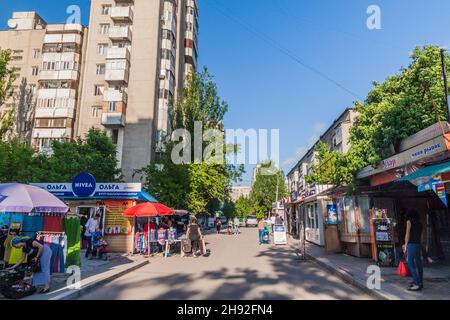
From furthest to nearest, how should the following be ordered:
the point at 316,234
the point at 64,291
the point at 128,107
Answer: the point at 128,107, the point at 316,234, the point at 64,291

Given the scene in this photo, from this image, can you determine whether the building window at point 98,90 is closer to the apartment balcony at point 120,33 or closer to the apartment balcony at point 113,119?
the apartment balcony at point 113,119

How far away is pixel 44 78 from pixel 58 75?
6.01 ft

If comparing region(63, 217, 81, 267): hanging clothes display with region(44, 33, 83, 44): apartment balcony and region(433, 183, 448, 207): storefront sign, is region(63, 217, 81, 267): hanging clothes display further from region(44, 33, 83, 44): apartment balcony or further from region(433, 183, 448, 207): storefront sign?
region(44, 33, 83, 44): apartment balcony

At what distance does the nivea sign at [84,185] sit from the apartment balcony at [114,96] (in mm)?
27823

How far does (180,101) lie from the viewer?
97.0 ft

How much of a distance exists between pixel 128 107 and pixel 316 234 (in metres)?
26.3

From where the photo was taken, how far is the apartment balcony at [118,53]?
121 ft

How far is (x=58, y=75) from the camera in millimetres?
39938

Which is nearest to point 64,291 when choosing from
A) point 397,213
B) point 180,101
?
point 397,213

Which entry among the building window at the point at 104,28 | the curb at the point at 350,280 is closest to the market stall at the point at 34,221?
the curb at the point at 350,280

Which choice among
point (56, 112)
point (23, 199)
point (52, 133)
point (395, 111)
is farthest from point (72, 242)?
point (56, 112)

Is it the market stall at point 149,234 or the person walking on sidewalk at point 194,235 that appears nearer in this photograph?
the market stall at point 149,234

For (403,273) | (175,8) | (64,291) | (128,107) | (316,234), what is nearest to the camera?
(64,291)
